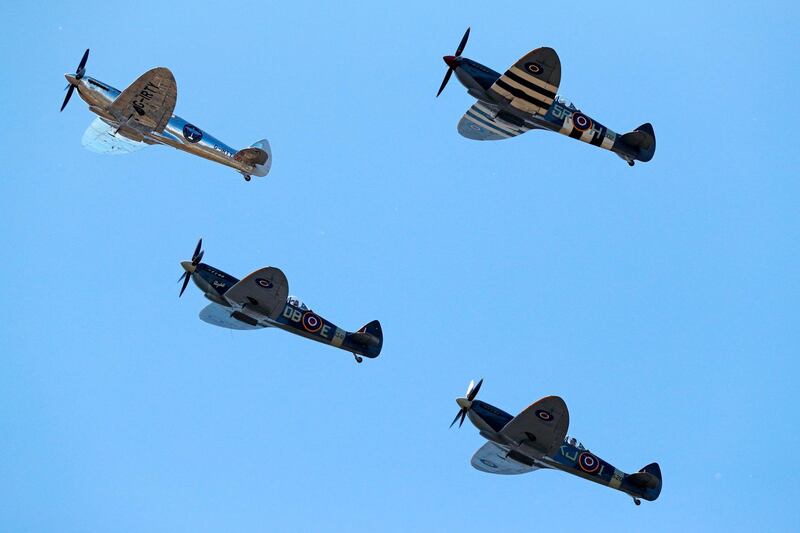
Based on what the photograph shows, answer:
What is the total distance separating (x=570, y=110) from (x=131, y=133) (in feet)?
58.2

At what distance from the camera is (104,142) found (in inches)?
2046

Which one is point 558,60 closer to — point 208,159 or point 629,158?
point 629,158

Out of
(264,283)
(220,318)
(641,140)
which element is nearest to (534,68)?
(641,140)

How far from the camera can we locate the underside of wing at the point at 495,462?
45000mm

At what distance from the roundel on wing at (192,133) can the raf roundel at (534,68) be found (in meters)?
15.0

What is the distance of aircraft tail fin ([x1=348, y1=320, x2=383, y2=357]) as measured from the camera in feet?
160

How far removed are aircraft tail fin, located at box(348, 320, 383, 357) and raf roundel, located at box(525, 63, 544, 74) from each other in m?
12.3

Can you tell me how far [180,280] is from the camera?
46.3 meters

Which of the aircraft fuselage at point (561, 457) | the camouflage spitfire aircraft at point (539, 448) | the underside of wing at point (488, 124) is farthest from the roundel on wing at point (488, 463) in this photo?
the underside of wing at point (488, 124)

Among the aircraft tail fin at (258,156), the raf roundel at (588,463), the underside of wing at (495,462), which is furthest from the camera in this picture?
the aircraft tail fin at (258,156)

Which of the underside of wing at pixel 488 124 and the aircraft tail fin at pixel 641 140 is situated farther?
the aircraft tail fin at pixel 641 140

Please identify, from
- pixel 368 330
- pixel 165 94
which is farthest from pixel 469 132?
pixel 165 94

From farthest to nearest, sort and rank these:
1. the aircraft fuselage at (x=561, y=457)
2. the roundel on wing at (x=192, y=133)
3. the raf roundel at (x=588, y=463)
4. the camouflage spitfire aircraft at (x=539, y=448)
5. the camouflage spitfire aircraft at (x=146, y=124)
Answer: the roundel on wing at (x=192, y=133), the camouflage spitfire aircraft at (x=146, y=124), the raf roundel at (x=588, y=463), the aircraft fuselage at (x=561, y=457), the camouflage spitfire aircraft at (x=539, y=448)

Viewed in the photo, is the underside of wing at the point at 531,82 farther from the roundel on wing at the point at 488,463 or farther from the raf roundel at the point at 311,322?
the roundel on wing at the point at 488,463
